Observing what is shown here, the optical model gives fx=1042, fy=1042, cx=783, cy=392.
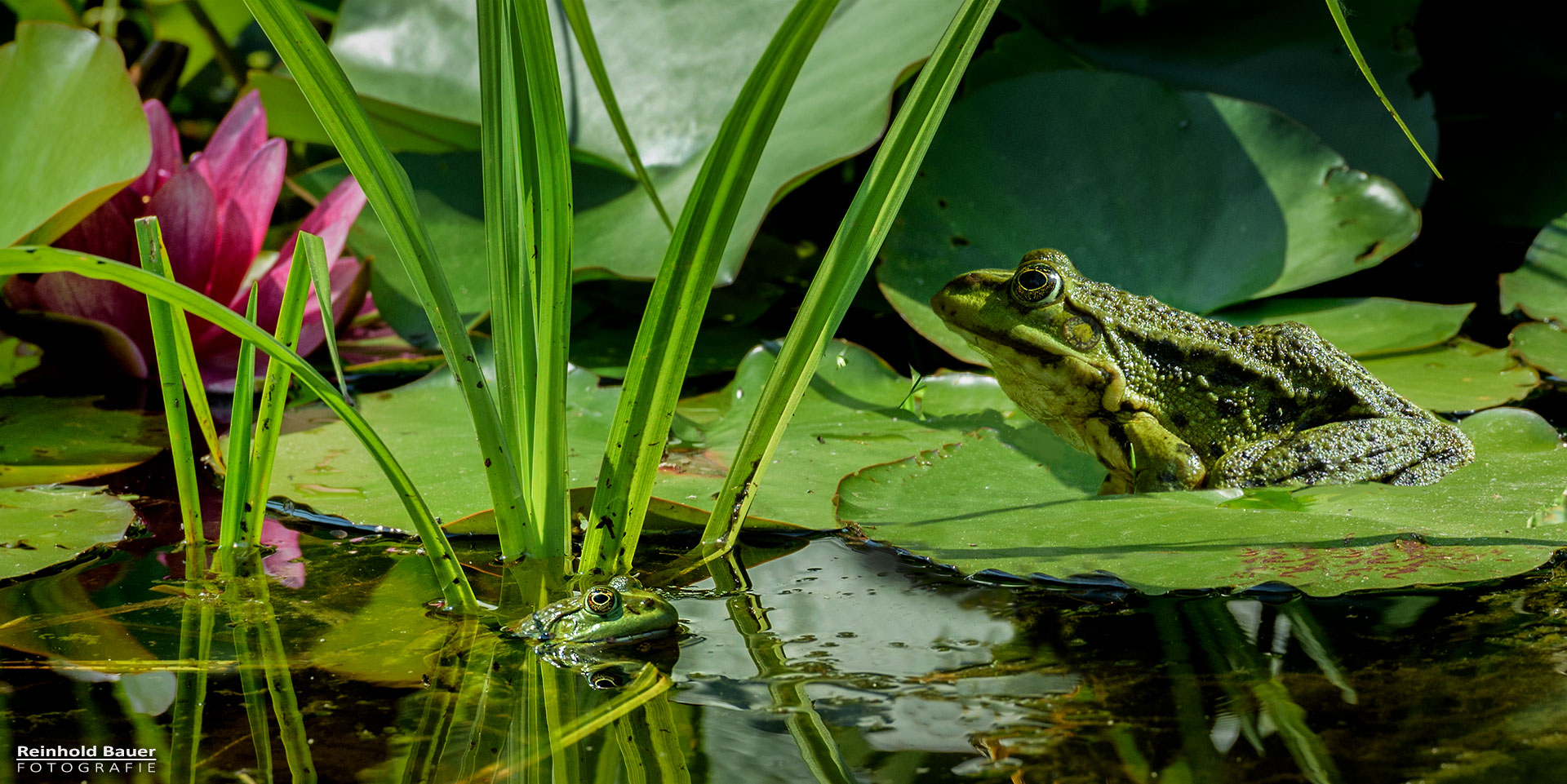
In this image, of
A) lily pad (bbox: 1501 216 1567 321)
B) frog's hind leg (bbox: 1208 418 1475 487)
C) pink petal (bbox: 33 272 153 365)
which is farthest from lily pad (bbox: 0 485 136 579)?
lily pad (bbox: 1501 216 1567 321)

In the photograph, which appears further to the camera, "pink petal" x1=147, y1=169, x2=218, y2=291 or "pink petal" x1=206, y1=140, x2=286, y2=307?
"pink petal" x1=206, y1=140, x2=286, y2=307

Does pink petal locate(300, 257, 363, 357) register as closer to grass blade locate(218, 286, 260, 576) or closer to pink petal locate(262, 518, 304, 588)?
pink petal locate(262, 518, 304, 588)

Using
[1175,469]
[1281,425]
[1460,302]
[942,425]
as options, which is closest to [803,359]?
[942,425]

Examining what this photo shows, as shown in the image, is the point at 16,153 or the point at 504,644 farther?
the point at 16,153

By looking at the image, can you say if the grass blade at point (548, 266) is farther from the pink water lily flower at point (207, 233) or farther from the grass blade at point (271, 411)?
the pink water lily flower at point (207, 233)

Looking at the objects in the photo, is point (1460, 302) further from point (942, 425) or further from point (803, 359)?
point (803, 359)

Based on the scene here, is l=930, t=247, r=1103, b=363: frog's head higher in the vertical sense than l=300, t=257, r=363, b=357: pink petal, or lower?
lower
